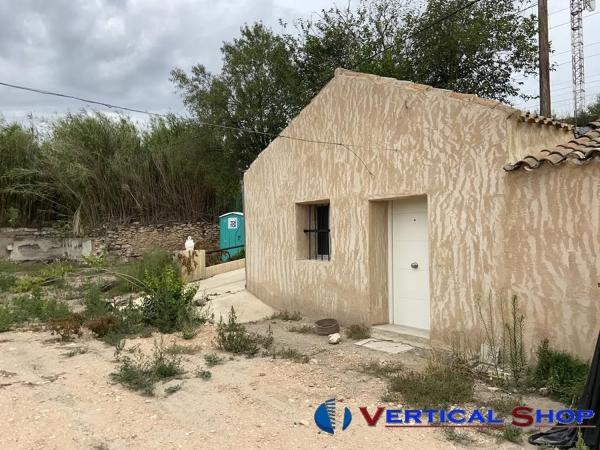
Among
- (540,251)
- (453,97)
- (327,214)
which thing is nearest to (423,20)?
(327,214)

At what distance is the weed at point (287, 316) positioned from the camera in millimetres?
9141

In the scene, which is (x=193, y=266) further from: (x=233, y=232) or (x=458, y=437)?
(x=458, y=437)

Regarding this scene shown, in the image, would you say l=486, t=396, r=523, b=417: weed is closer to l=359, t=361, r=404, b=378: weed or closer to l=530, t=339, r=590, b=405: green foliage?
l=530, t=339, r=590, b=405: green foliage

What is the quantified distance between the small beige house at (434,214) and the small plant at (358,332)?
175 mm

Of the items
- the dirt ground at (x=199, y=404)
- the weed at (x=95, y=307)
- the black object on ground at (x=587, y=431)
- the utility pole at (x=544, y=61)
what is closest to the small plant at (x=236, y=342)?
the dirt ground at (x=199, y=404)

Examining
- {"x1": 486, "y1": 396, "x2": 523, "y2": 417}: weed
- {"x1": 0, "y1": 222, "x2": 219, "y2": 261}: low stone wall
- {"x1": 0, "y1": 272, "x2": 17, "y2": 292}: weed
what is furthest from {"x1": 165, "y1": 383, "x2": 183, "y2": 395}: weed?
{"x1": 0, "y1": 222, "x2": 219, "y2": 261}: low stone wall

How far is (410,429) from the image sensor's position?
4180 mm

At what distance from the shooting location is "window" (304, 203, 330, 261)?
9.38 meters

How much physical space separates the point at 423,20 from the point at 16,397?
48.1 ft

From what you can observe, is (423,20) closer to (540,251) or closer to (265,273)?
(265,273)

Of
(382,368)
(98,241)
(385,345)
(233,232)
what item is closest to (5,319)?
(385,345)

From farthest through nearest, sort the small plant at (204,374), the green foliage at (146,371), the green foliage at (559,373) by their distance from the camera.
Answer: the small plant at (204,374), the green foliage at (146,371), the green foliage at (559,373)

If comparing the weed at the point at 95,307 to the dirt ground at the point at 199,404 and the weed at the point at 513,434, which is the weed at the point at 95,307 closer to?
the dirt ground at the point at 199,404

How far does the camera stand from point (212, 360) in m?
6.32
